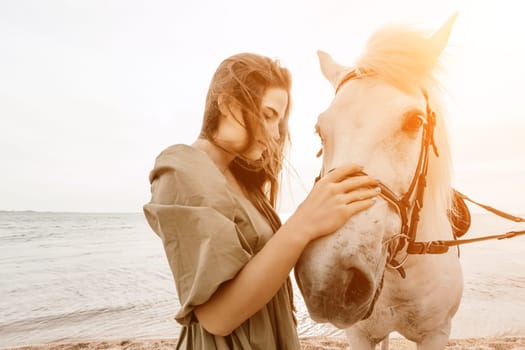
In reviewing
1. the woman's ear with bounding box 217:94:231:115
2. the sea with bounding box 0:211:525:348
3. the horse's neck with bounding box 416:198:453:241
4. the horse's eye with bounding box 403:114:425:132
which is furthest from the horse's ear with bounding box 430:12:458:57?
the sea with bounding box 0:211:525:348

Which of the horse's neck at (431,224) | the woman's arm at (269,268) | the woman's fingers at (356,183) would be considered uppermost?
the woman's fingers at (356,183)

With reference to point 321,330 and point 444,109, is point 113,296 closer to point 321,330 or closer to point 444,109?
point 321,330

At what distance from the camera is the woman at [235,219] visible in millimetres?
946

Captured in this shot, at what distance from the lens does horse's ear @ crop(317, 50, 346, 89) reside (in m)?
2.07

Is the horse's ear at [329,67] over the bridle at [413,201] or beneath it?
over

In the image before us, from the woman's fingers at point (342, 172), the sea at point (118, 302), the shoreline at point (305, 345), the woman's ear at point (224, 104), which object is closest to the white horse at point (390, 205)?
the woman's fingers at point (342, 172)

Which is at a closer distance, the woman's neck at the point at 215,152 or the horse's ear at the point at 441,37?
the woman's neck at the point at 215,152

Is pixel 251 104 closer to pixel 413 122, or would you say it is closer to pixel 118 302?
pixel 413 122

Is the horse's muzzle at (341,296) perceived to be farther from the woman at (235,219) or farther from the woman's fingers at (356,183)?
the woman's fingers at (356,183)

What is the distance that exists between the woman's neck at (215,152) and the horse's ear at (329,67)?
3.35 ft

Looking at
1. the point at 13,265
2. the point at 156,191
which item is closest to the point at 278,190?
the point at 156,191

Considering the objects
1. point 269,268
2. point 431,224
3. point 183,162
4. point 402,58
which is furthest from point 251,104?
point 431,224

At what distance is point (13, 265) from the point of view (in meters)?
11.3

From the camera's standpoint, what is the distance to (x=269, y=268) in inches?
37.0
